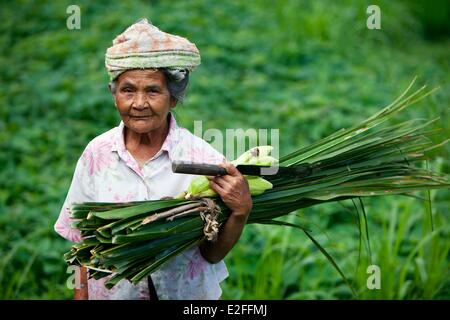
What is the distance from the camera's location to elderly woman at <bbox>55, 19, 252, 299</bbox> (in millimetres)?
→ 2510

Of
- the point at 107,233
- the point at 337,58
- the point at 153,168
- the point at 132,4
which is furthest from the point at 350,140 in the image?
the point at 132,4

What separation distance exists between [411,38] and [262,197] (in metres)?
5.71

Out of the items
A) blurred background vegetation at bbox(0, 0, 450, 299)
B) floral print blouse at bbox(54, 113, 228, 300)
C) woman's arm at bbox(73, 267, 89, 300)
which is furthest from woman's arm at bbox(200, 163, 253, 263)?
woman's arm at bbox(73, 267, 89, 300)

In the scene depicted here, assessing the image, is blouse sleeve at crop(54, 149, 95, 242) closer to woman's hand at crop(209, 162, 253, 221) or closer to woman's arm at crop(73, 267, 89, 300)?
woman's arm at crop(73, 267, 89, 300)

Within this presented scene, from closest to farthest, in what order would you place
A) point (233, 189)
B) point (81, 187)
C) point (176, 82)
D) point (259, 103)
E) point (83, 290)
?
point (233, 189)
point (176, 82)
point (81, 187)
point (83, 290)
point (259, 103)

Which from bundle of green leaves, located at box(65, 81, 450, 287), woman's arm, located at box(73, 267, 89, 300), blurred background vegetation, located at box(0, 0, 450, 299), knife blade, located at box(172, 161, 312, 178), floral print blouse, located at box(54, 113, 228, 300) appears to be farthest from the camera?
blurred background vegetation, located at box(0, 0, 450, 299)

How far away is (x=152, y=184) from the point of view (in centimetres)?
263

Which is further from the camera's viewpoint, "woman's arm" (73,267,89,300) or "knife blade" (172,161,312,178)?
"woman's arm" (73,267,89,300)

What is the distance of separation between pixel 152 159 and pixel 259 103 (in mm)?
3604

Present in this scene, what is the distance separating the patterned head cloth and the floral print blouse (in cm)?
24

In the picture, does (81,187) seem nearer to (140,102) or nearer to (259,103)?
(140,102)

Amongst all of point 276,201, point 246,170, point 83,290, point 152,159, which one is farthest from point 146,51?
point 83,290

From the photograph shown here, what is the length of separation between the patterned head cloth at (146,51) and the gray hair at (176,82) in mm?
14

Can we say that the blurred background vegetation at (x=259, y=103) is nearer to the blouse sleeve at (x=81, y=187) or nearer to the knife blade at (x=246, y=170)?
the knife blade at (x=246, y=170)
